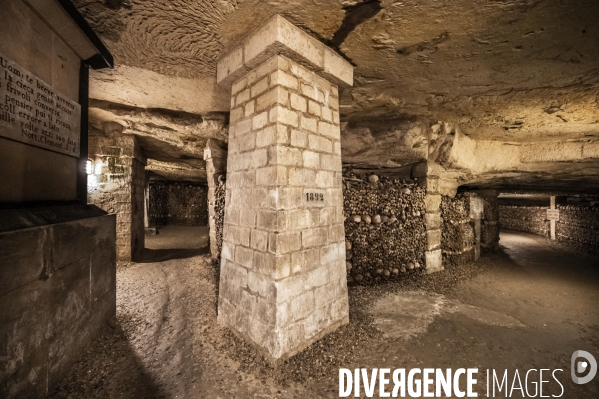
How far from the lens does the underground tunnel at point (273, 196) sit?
1977 millimetres

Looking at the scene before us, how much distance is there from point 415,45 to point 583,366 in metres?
3.69

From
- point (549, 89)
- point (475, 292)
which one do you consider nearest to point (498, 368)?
point (475, 292)

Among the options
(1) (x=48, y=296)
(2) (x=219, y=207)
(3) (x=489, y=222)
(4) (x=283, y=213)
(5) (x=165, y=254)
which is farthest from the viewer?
(3) (x=489, y=222)

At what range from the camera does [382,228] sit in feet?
16.4

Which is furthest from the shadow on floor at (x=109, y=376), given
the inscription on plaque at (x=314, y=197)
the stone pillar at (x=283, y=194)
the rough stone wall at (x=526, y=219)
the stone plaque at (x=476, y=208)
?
the rough stone wall at (x=526, y=219)

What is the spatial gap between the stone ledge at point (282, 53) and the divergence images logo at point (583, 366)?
12.3ft

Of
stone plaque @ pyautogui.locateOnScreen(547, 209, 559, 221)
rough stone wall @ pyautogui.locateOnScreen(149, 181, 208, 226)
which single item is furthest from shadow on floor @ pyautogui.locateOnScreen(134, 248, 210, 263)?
stone plaque @ pyautogui.locateOnScreen(547, 209, 559, 221)

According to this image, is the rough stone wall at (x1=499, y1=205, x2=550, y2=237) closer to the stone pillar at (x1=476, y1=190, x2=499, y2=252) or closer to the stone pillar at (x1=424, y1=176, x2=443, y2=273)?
the stone pillar at (x1=476, y1=190, x2=499, y2=252)

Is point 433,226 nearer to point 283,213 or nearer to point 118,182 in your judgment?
point 283,213

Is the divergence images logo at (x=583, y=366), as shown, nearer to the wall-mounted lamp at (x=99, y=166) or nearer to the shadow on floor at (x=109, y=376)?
the shadow on floor at (x=109, y=376)

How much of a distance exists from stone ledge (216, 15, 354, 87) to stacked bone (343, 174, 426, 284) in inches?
97.9

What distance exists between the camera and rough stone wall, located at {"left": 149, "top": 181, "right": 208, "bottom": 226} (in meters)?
13.6

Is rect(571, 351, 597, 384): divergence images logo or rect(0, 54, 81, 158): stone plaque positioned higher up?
rect(0, 54, 81, 158): stone plaque

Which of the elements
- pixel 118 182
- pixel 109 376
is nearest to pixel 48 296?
pixel 109 376
